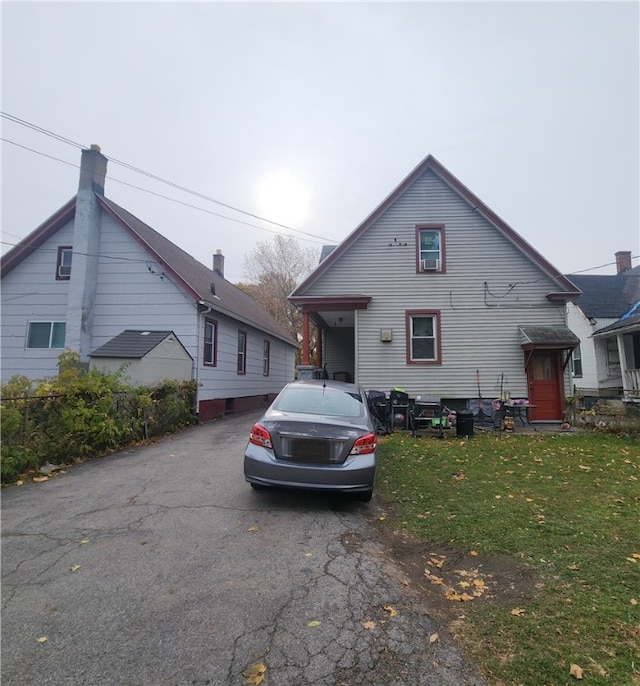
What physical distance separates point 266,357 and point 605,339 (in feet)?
53.9

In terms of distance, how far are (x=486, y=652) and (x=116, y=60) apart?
1329 centimetres

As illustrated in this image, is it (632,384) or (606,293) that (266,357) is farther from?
(606,293)

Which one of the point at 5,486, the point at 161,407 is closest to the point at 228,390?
the point at 161,407

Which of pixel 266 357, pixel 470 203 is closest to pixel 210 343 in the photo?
pixel 266 357

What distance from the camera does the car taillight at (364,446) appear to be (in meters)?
4.93

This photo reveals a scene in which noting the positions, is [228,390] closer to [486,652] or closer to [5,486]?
[5,486]

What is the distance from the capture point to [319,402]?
18.9 feet

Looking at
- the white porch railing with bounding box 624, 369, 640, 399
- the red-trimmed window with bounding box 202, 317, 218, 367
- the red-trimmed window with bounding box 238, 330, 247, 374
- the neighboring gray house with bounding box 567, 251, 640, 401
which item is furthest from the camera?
the red-trimmed window with bounding box 238, 330, 247, 374

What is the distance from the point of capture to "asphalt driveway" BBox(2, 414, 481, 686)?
7.78 feet

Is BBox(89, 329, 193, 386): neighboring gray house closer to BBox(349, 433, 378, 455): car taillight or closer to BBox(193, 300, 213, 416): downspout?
BBox(193, 300, 213, 416): downspout

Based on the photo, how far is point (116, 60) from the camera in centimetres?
1018

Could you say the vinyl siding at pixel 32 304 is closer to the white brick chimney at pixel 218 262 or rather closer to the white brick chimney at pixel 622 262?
the white brick chimney at pixel 218 262

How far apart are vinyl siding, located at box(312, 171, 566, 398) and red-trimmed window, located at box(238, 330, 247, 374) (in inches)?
215

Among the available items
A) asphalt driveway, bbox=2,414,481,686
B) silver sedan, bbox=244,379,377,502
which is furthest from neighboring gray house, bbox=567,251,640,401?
asphalt driveway, bbox=2,414,481,686
